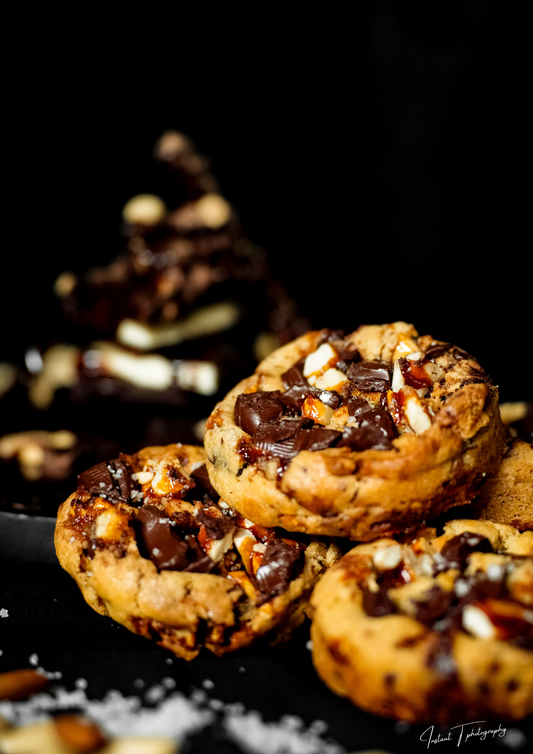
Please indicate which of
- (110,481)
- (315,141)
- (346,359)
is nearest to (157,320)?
(110,481)

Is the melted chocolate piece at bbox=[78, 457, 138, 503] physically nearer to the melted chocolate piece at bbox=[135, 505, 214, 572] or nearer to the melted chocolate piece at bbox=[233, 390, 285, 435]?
the melted chocolate piece at bbox=[135, 505, 214, 572]

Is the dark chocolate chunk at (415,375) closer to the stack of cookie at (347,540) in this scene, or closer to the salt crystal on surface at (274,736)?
the stack of cookie at (347,540)

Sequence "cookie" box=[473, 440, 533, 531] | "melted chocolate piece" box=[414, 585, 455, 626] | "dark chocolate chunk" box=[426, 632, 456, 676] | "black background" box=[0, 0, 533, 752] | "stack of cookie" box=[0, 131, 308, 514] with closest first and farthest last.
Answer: "dark chocolate chunk" box=[426, 632, 456, 676]
"melted chocolate piece" box=[414, 585, 455, 626]
"cookie" box=[473, 440, 533, 531]
"stack of cookie" box=[0, 131, 308, 514]
"black background" box=[0, 0, 533, 752]

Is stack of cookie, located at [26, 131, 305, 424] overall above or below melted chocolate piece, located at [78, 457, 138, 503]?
below

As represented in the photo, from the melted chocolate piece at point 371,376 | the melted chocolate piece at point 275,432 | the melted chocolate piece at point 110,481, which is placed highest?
the melted chocolate piece at point 371,376

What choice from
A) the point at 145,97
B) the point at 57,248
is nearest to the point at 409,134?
the point at 145,97

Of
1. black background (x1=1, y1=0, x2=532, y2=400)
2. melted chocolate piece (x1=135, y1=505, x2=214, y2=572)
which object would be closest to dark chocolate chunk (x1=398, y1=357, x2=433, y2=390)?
melted chocolate piece (x1=135, y1=505, x2=214, y2=572)

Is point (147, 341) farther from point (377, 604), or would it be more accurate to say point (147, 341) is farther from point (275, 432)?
Answer: point (377, 604)

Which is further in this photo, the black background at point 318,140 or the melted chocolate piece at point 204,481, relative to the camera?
the black background at point 318,140

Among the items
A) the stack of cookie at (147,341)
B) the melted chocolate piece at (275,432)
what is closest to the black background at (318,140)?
the stack of cookie at (147,341)
